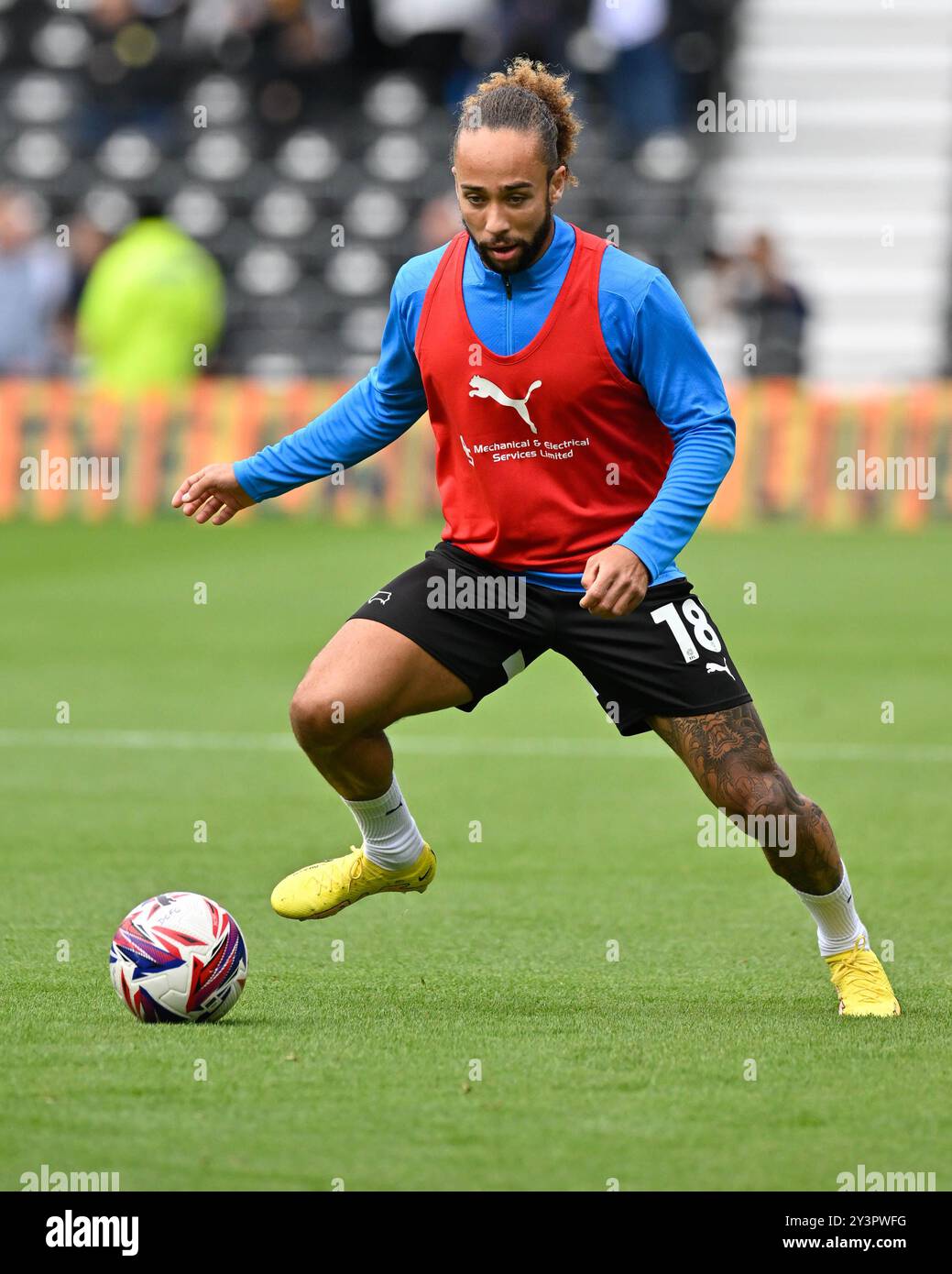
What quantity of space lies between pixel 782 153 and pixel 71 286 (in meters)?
9.53

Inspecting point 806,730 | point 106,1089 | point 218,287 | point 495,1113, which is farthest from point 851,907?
point 218,287

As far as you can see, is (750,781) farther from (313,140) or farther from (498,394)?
(313,140)

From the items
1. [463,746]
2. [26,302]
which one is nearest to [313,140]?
[26,302]

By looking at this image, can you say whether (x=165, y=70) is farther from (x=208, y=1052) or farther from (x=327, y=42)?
(x=208, y=1052)

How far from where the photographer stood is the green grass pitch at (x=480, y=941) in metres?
4.96

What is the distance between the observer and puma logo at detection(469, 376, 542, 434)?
20.3 feet

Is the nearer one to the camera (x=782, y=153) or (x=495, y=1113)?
(x=495, y=1113)

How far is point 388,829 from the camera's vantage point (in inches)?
267

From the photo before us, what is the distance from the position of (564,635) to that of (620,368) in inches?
31.0

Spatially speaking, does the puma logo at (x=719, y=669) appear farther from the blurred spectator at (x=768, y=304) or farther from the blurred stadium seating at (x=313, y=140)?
the blurred stadium seating at (x=313, y=140)

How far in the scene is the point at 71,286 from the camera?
81.6 feet

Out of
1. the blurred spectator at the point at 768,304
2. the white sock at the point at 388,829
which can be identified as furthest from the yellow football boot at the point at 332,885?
the blurred spectator at the point at 768,304

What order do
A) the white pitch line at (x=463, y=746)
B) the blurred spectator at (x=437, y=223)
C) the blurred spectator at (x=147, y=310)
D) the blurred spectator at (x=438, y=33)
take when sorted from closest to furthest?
the white pitch line at (x=463, y=746) → the blurred spectator at (x=147, y=310) → the blurred spectator at (x=437, y=223) → the blurred spectator at (x=438, y=33)

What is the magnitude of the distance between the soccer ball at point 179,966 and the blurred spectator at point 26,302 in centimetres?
1881
